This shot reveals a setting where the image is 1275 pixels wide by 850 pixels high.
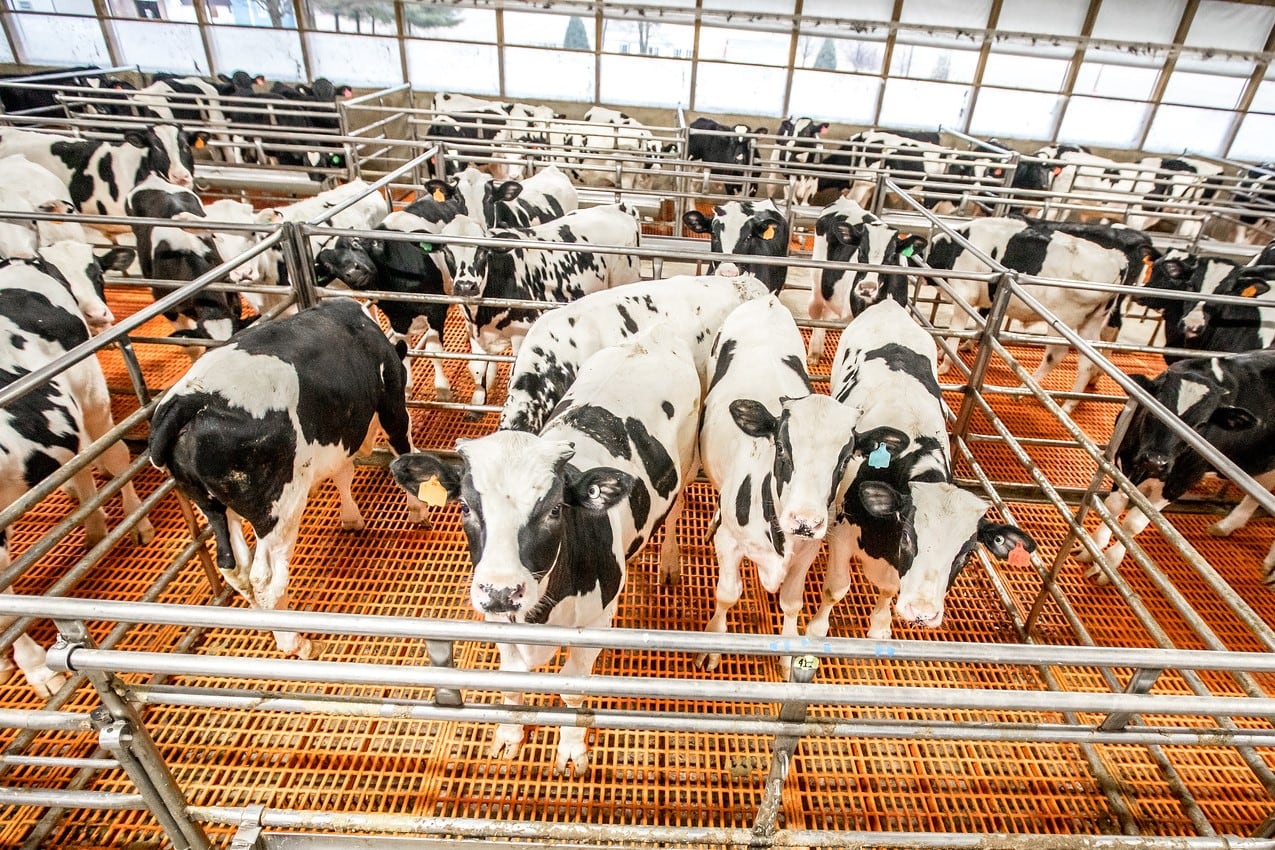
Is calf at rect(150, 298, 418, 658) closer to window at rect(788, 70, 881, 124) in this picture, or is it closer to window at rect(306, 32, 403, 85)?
window at rect(306, 32, 403, 85)

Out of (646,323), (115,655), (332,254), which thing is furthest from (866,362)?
(332,254)

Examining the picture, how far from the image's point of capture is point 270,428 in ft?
9.52

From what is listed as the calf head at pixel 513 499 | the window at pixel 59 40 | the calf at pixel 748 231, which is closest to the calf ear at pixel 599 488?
the calf head at pixel 513 499

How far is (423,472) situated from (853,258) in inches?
216

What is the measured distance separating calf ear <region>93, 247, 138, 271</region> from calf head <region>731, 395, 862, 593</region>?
4.45m

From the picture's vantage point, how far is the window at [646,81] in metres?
15.6

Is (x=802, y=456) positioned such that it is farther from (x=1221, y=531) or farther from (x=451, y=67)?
(x=451, y=67)

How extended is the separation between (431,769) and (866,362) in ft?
10.7

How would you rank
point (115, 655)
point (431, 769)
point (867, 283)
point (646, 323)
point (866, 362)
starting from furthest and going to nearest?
point (867, 283)
point (646, 323)
point (866, 362)
point (431, 769)
point (115, 655)

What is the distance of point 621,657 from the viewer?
11.2 feet

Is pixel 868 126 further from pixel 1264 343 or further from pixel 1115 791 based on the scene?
pixel 1115 791

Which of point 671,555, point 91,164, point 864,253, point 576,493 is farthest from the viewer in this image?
point 91,164

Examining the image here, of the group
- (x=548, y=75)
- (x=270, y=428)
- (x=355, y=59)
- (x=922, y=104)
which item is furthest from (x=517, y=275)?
(x=922, y=104)

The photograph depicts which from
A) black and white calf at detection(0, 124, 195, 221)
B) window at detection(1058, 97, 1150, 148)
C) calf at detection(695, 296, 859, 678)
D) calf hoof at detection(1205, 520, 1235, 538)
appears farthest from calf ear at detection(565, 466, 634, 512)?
window at detection(1058, 97, 1150, 148)
